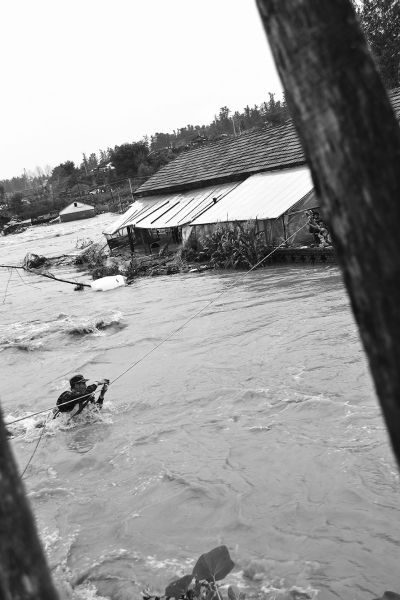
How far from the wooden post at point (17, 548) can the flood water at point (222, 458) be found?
11.4 ft

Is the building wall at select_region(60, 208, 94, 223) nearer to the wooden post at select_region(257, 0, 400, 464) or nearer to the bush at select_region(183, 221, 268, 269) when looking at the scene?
the bush at select_region(183, 221, 268, 269)

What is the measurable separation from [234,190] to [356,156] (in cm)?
1990

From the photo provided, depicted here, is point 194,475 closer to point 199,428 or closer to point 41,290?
point 199,428

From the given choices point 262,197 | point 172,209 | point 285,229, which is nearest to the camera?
point 285,229

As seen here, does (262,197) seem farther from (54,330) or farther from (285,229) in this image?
(54,330)

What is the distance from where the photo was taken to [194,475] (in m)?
6.68

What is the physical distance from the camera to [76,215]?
6238 centimetres

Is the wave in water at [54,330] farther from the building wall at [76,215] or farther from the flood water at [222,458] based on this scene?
the building wall at [76,215]

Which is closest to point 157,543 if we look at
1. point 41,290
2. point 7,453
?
point 7,453

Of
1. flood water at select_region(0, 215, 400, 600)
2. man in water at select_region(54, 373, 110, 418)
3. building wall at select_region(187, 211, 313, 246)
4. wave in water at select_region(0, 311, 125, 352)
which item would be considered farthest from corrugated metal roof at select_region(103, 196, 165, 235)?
man in water at select_region(54, 373, 110, 418)

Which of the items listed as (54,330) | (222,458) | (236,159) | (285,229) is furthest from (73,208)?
(222,458)

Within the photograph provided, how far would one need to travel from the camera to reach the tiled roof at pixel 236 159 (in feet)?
67.0

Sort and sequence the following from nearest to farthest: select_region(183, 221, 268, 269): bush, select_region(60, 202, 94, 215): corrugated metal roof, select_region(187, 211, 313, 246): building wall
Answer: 1. select_region(187, 211, 313, 246): building wall
2. select_region(183, 221, 268, 269): bush
3. select_region(60, 202, 94, 215): corrugated metal roof

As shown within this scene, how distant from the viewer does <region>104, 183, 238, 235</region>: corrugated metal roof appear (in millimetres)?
21719
